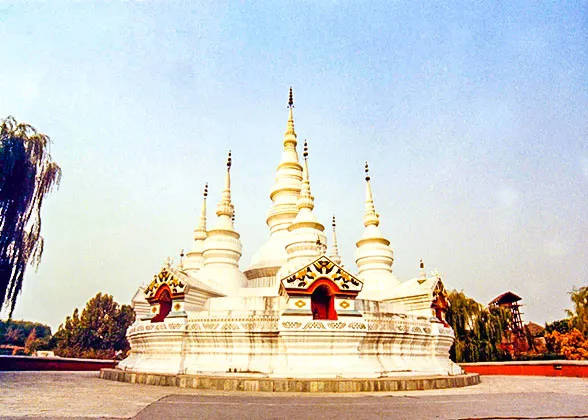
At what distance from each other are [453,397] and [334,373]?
4.25 meters

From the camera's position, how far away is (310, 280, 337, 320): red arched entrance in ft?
50.9

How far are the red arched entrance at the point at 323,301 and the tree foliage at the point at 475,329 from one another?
18.8 meters

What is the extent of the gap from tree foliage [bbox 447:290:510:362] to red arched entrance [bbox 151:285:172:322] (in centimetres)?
2146

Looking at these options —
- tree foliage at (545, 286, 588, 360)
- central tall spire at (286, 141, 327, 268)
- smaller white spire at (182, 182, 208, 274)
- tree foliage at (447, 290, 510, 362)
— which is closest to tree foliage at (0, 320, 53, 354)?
smaller white spire at (182, 182, 208, 274)

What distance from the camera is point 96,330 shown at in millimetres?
48156

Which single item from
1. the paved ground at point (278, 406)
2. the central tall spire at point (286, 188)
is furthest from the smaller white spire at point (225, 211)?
the paved ground at point (278, 406)

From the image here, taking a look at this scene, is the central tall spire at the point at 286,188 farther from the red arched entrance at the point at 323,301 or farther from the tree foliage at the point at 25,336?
the tree foliage at the point at 25,336

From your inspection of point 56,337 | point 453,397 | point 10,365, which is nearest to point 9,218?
point 10,365

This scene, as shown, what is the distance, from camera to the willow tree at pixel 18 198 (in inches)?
773

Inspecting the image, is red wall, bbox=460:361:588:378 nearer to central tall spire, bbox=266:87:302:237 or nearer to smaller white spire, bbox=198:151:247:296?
central tall spire, bbox=266:87:302:237

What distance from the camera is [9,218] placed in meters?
19.8

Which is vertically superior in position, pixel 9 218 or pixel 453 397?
pixel 9 218

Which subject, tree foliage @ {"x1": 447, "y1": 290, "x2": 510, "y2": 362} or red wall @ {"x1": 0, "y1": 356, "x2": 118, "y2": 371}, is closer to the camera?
red wall @ {"x1": 0, "y1": 356, "x2": 118, "y2": 371}

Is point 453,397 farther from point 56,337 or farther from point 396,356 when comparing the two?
point 56,337
